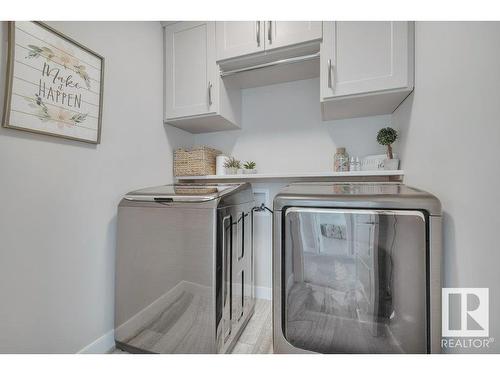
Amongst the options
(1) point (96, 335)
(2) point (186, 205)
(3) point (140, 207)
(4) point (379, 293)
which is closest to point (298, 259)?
(4) point (379, 293)

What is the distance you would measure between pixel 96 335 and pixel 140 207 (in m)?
0.79

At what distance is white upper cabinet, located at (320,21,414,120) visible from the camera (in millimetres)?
1238

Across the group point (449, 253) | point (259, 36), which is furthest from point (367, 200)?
point (259, 36)

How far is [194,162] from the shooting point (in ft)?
6.08

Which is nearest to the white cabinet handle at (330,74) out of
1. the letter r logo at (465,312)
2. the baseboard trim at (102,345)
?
the letter r logo at (465,312)

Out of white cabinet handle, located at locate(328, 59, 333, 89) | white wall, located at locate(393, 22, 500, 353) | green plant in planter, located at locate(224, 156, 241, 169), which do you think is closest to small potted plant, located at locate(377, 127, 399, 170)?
white wall, located at locate(393, 22, 500, 353)

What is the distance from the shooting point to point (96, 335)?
130cm

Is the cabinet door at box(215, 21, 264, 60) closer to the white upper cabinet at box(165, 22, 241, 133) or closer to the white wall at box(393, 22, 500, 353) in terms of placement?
the white upper cabinet at box(165, 22, 241, 133)

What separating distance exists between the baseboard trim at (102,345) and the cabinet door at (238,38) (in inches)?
76.8

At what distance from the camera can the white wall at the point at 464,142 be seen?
0.74m

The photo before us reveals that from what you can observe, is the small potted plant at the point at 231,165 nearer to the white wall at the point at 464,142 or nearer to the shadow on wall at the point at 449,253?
the white wall at the point at 464,142

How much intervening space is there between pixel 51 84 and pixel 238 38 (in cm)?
114

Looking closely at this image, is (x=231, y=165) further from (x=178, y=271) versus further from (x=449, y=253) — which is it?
(x=449, y=253)

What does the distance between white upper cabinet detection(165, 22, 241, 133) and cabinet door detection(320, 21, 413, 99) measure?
2.44 feet
